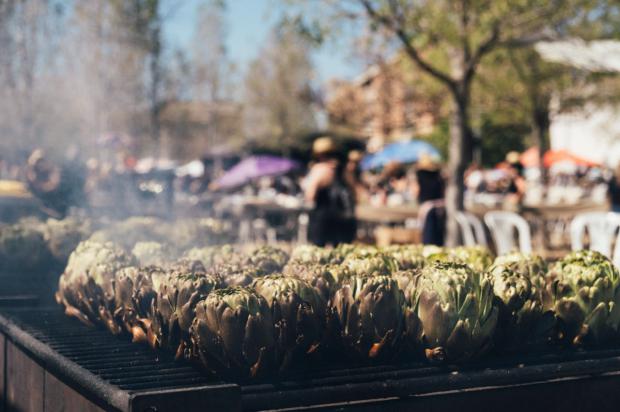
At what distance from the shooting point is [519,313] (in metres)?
2.23

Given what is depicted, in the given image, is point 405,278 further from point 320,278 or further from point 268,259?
point 268,259

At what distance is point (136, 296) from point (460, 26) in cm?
927

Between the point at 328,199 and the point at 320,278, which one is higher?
the point at 328,199

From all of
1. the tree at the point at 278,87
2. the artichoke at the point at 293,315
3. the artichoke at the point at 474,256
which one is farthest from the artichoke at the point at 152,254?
the tree at the point at 278,87

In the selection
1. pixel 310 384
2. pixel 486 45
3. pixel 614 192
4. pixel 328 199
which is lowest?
pixel 310 384

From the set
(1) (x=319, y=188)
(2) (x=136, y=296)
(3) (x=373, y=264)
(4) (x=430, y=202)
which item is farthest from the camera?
(4) (x=430, y=202)

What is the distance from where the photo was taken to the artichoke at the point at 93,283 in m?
2.49

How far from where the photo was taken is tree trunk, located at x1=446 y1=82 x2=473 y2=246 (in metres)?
10.7

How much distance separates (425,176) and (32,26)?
31.7 feet

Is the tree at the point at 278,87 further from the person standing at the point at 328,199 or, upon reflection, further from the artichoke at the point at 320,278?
the artichoke at the point at 320,278

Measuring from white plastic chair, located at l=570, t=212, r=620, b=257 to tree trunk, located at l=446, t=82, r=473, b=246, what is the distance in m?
3.37

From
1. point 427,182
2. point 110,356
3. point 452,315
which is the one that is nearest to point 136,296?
point 110,356

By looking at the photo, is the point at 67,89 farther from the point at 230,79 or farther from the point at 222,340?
the point at 230,79

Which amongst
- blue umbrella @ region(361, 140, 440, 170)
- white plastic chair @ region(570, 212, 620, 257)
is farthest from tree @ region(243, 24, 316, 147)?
white plastic chair @ region(570, 212, 620, 257)
